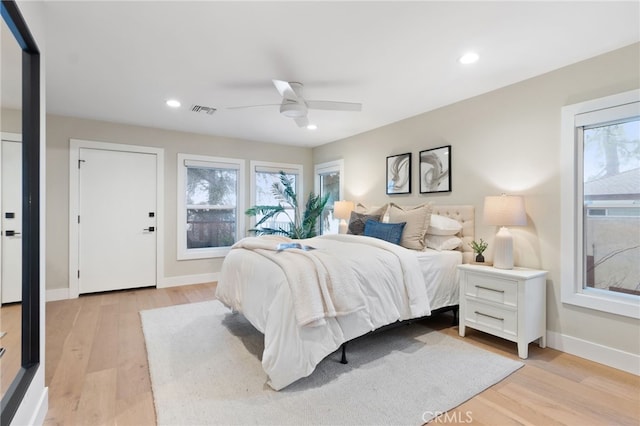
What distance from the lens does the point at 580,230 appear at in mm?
2584

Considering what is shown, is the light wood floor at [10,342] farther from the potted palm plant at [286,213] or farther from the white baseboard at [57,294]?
the potted palm plant at [286,213]

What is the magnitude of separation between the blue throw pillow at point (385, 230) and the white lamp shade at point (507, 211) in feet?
2.89

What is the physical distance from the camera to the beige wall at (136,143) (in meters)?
4.09

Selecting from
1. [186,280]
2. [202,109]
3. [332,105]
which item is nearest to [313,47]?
[332,105]

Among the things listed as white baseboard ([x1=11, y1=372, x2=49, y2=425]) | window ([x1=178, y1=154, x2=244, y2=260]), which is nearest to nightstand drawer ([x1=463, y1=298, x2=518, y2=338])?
white baseboard ([x1=11, y1=372, x2=49, y2=425])

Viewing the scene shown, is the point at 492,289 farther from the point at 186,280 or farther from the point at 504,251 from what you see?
the point at 186,280

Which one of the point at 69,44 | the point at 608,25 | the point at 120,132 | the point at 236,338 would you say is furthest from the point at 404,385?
the point at 120,132

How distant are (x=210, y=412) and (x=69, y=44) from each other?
2736mm

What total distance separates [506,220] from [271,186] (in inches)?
156

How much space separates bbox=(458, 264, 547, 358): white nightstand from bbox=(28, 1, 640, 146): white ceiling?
5.84 ft

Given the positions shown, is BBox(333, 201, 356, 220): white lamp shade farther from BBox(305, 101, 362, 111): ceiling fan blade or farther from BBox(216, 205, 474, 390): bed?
BBox(305, 101, 362, 111): ceiling fan blade

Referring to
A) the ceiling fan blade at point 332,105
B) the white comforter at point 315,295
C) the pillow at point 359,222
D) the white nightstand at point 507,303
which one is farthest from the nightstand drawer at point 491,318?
the ceiling fan blade at point 332,105

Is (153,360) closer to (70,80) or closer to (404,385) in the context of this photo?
(404,385)

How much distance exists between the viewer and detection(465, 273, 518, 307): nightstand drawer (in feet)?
8.49
